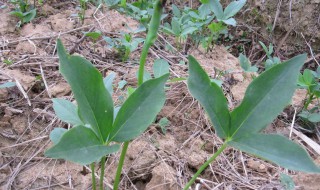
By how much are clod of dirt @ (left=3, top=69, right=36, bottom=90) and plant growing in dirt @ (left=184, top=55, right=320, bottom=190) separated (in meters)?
1.01

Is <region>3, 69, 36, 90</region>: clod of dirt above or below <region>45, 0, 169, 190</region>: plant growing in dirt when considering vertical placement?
below

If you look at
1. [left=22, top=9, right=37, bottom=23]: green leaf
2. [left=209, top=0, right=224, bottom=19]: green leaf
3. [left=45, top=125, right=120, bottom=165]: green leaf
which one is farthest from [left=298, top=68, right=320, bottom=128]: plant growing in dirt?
[left=22, top=9, right=37, bottom=23]: green leaf

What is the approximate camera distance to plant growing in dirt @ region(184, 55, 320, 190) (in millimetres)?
828

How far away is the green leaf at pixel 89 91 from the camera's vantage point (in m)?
0.83

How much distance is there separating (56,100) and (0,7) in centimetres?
139

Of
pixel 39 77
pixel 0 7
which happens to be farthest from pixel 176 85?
pixel 0 7

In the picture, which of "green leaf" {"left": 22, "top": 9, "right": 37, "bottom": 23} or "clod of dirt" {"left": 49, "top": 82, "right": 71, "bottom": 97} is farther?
"green leaf" {"left": 22, "top": 9, "right": 37, "bottom": 23}

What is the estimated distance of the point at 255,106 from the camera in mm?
879

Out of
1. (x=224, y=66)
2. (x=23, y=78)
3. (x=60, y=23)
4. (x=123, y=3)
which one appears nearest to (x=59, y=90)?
(x=23, y=78)

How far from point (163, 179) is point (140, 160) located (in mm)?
121

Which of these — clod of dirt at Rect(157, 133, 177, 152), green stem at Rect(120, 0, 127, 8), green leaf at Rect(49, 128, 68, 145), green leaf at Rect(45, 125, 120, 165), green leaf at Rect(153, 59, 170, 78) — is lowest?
clod of dirt at Rect(157, 133, 177, 152)

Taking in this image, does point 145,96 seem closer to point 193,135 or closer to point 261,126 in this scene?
point 261,126

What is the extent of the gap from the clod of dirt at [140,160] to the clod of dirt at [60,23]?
Result: 102 centimetres

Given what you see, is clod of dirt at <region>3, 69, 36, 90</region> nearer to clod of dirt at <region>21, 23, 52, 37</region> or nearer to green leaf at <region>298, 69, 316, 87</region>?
clod of dirt at <region>21, 23, 52, 37</region>
